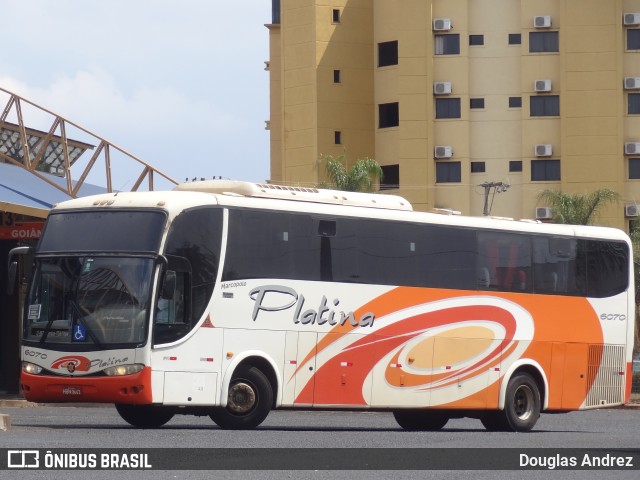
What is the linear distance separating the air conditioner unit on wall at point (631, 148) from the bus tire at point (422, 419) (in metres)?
49.0

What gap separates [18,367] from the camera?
40.2 meters

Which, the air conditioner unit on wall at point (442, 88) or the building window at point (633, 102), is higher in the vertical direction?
the air conditioner unit on wall at point (442, 88)

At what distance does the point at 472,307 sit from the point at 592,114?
50.0 meters

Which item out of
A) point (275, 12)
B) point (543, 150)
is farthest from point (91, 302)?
point (275, 12)

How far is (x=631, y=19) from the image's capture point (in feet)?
245

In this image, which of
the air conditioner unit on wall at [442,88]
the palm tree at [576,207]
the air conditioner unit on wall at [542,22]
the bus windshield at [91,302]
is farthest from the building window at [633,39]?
the bus windshield at [91,302]

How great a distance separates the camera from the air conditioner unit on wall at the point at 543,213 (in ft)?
241

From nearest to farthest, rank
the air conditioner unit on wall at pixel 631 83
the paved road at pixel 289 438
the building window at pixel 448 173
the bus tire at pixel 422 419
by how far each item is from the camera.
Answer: the paved road at pixel 289 438 → the bus tire at pixel 422 419 → the air conditioner unit on wall at pixel 631 83 → the building window at pixel 448 173

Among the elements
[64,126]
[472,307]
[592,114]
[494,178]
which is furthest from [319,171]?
[472,307]

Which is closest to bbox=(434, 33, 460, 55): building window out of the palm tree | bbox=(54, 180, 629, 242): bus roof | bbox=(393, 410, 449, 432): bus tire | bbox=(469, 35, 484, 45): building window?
bbox=(469, 35, 484, 45): building window

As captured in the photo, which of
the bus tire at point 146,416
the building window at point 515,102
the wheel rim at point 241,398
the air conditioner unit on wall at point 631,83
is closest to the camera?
the wheel rim at point 241,398

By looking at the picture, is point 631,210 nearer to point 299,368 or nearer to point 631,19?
point 631,19

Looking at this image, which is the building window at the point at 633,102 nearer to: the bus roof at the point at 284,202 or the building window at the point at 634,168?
the building window at the point at 634,168

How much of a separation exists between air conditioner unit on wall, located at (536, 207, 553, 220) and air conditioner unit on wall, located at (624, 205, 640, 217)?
363 cm
